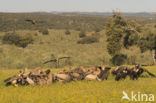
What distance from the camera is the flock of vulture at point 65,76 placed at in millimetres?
8180

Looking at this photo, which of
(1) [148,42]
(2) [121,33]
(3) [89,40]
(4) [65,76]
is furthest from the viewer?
(3) [89,40]

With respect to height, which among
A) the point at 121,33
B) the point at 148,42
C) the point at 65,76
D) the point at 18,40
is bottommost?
the point at 18,40

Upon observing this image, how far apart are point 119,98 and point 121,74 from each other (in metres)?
3.20

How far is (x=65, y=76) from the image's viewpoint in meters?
8.63

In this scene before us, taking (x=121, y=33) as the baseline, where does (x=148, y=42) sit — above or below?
below

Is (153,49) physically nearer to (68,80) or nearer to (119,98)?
(68,80)

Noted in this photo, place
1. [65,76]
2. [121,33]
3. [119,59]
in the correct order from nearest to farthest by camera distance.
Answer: [65,76], [121,33], [119,59]

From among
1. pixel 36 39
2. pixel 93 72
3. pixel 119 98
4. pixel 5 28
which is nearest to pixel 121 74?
pixel 93 72

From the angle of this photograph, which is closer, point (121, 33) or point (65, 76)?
point (65, 76)

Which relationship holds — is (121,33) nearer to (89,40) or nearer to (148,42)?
(148,42)

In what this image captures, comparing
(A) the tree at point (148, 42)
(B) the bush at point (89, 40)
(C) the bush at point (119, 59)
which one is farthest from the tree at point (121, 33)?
(B) the bush at point (89, 40)

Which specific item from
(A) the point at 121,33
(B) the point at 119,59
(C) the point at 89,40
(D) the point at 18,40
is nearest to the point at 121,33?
(A) the point at 121,33

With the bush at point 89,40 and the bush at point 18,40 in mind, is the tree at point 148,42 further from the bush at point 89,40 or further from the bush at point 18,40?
the bush at point 89,40

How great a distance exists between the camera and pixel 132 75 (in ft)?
29.0
